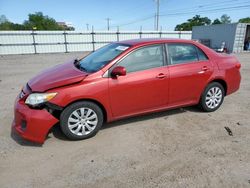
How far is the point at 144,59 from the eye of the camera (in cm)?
370

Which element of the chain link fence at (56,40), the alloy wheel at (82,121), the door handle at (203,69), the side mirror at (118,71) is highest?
the chain link fence at (56,40)

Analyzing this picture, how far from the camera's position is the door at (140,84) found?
3484mm

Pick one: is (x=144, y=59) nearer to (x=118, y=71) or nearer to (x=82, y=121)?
(x=118, y=71)

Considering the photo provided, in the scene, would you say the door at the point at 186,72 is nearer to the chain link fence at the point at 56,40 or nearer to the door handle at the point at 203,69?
the door handle at the point at 203,69

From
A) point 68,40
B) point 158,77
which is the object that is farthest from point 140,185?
point 68,40

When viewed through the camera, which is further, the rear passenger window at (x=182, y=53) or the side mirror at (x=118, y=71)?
the rear passenger window at (x=182, y=53)

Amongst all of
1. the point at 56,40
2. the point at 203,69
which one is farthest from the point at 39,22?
the point at 203,69

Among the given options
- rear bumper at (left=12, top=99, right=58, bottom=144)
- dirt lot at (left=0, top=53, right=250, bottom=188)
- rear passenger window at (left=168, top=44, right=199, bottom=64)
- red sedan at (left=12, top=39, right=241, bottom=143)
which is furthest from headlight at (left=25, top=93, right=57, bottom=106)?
rear passenger window at (left=168, top=44, right=199, bottom=64)

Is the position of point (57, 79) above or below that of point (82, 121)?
above

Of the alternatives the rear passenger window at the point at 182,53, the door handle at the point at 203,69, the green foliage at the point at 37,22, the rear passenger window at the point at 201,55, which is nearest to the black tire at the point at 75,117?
the rear passenger window at the point at 182,53

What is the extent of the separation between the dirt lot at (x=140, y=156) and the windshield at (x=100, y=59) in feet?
3.67

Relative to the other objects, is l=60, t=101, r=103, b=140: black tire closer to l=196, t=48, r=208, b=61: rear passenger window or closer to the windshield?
the windshield

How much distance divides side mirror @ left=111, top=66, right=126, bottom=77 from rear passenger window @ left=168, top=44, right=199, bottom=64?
1045 mm

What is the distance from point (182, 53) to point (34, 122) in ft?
9.29
